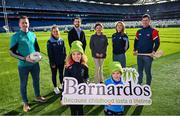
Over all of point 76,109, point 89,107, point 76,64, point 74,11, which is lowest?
point 89,107

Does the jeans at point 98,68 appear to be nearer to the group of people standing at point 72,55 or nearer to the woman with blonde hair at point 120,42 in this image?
the group of people standing at point 72,55

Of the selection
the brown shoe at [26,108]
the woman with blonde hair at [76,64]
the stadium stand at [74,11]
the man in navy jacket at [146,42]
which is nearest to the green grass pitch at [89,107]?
the brown shoe at [26,108]

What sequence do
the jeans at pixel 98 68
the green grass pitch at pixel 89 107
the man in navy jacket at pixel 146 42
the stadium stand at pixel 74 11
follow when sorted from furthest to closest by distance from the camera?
the stadium stand at pixel 74 11
the jeans at pixel 98 68
the man in navy jacket at pixel 146 42
the green grass pitch at pixel 89 107

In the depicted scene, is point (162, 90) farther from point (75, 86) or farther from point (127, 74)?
point (75, 86)

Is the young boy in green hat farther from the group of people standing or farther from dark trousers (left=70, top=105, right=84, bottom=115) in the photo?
dark trousers (left=70, top=105, right=84, bottom=115)

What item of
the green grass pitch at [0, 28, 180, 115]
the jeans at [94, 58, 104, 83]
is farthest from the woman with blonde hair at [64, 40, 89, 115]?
the jeans at [94, 58, 104, 83]

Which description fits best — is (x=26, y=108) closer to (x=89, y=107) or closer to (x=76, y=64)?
(x=89, y=107)

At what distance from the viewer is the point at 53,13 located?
9650 cm

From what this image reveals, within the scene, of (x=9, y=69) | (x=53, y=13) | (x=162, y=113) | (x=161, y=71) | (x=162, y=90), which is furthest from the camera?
(x=53, y=13)

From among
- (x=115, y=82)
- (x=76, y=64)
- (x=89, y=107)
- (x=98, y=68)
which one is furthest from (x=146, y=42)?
(x=76, y=64)

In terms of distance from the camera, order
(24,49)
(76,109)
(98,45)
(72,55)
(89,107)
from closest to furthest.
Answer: (72,55), (76,109), (24,49), (89,107), (98,45)

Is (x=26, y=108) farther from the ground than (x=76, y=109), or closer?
closer

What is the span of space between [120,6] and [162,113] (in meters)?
114

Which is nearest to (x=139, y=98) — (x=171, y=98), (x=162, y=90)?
(x=171, y=98)
